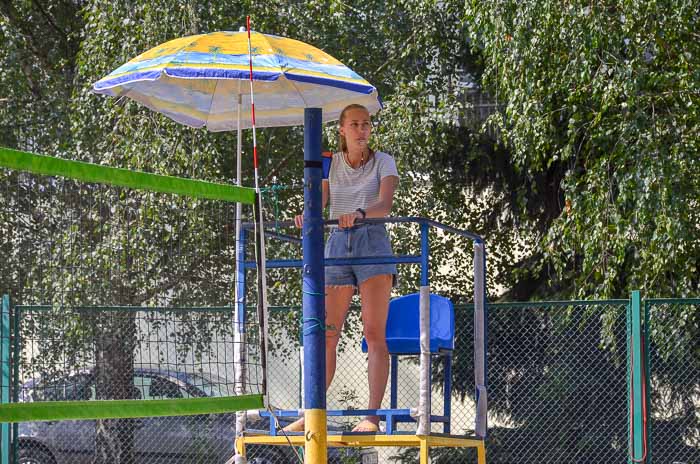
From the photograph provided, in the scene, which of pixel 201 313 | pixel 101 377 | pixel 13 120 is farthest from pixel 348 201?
pixel 13 120

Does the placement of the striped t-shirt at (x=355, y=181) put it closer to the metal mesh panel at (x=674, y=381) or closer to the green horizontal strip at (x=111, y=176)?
the green horizontal strip at (x=111, y=176)

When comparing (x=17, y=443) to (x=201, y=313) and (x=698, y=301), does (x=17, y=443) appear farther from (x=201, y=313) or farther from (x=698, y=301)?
(x=698, y=301)

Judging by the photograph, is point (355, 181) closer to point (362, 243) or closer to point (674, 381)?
point (362, 243)

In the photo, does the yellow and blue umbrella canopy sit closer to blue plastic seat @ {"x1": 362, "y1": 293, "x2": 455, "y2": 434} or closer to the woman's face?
the woman's face

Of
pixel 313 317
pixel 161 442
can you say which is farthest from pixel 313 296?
pixel 161 442

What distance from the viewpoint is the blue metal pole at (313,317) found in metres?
5.20

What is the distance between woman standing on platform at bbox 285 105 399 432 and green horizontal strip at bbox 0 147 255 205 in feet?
2.79

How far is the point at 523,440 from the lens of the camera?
10023 mm

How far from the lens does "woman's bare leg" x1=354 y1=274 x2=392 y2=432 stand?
5.87 meters

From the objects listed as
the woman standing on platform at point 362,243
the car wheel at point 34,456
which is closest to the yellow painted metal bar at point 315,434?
the woman standing on platform at point 362,243

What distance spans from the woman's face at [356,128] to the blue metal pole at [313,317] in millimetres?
709

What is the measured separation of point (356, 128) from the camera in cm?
602

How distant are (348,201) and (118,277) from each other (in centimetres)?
342

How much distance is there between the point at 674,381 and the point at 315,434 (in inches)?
231
